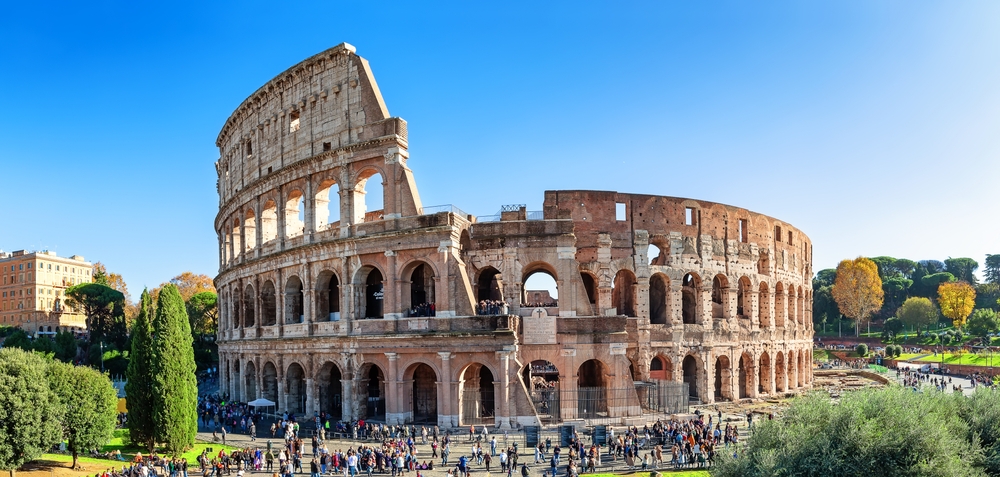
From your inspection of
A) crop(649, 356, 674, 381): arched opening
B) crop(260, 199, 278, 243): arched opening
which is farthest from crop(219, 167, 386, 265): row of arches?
crop(649, 356, 674, 381): arched opening

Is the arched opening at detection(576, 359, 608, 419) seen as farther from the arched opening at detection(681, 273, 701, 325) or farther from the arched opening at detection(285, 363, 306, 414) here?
the arched opening at detection(285, 363, 306, 414)

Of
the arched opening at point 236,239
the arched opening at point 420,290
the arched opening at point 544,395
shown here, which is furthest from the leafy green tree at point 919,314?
the arched opening at point 236,239

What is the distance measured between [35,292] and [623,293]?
78.2 metres

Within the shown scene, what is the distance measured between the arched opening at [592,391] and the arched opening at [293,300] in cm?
1395

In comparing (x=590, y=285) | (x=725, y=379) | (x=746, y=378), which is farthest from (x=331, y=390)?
(x=746, y=378)

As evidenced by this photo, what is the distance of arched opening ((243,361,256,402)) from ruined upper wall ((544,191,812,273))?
18479mm

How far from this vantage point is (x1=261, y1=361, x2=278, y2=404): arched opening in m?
36.2

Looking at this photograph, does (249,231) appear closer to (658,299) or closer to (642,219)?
(642,219)

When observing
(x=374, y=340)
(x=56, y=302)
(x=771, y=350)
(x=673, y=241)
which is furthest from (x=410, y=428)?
(x=56, y=302)

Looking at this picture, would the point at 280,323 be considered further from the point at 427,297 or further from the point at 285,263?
the point at 427,297

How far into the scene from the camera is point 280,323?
34688 mm

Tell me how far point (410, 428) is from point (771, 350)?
2298 centimetres

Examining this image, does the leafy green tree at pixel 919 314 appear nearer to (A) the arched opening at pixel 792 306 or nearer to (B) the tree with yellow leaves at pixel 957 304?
(B) the tree with yellow leaves at pixel 957 304

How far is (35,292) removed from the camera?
84.1 m
